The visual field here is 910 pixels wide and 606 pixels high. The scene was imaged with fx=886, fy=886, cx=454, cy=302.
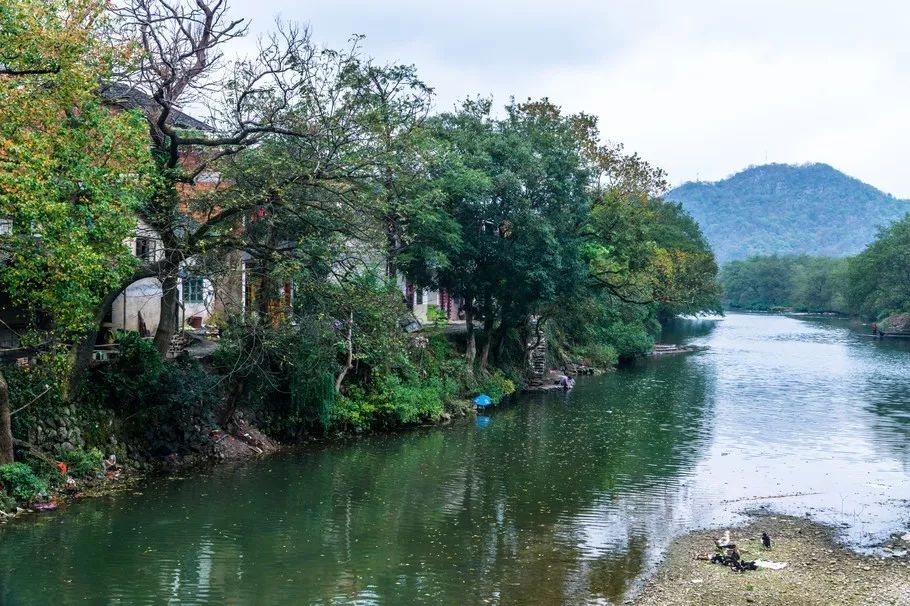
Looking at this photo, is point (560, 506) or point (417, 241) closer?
point (560, 506)

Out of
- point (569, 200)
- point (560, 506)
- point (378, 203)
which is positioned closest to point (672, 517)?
point (560, 506)

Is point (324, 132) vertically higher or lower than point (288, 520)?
higher

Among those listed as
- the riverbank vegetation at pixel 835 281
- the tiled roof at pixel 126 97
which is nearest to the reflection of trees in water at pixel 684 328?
the riverbank vegetation at pixel 835 281

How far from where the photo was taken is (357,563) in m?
18.2

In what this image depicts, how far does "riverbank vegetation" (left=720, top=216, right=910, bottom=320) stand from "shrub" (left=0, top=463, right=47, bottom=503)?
94.6m

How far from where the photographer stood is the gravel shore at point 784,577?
16.3 meters

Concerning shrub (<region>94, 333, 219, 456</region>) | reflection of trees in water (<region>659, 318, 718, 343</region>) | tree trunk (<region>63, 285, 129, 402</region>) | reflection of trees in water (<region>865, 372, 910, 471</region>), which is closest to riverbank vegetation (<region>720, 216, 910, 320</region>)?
reflection of trees in water (<region>659, 318, 718, 343</region>)

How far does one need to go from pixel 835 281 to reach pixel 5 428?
425ft

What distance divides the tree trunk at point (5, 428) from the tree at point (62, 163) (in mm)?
74

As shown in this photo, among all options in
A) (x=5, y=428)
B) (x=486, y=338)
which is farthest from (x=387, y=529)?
(x=486, y=338)

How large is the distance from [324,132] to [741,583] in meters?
16.2

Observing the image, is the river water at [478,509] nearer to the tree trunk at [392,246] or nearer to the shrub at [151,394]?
the shrub at [151,394]

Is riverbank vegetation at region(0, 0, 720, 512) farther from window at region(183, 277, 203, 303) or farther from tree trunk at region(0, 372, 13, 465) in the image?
window at region(183, 277, 203, 303)

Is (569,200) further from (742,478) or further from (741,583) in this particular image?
(741,583)
